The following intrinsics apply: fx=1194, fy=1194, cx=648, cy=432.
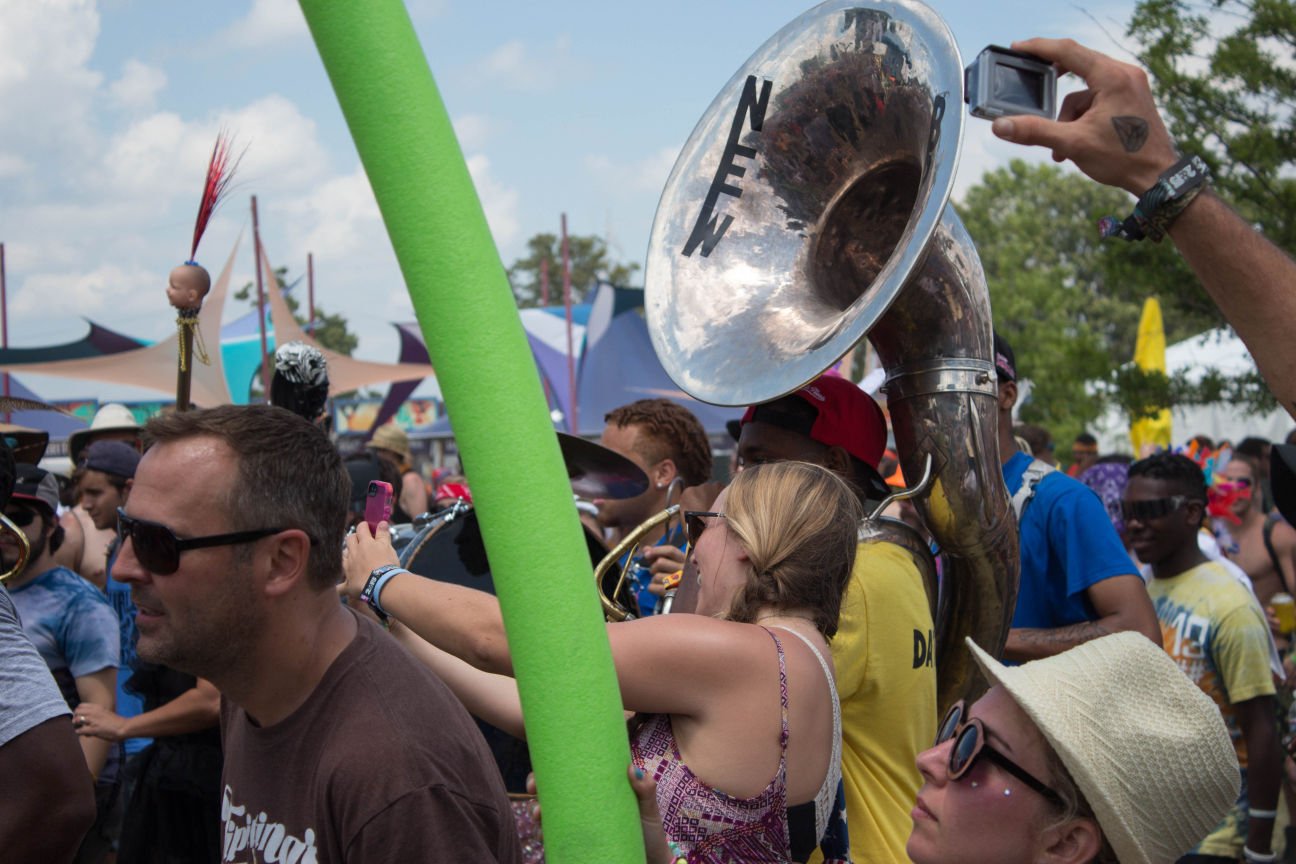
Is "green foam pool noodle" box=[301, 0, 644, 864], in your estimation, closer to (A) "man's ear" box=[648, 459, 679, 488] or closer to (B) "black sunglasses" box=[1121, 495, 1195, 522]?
(A) "man's ear" box=[648, 459, 679, 488]

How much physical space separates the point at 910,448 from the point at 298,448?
4.41ft

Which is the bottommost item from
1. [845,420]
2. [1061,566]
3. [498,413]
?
[1061,566]

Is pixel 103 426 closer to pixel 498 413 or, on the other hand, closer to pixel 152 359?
pixel 498 413

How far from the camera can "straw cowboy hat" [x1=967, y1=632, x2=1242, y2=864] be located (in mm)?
1509

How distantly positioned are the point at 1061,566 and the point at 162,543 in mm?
2218

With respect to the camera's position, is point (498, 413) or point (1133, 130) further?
point (1133, 130)

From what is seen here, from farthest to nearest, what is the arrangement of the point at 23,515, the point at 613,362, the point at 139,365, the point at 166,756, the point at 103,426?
1. the point at 613,362
2. the point at 139,365
3. the point at 103,426
4. the point at 23,515
5. the point at 166,756

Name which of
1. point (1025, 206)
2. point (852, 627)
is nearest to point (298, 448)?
point (852, 627)

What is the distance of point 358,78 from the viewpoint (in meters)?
0.90

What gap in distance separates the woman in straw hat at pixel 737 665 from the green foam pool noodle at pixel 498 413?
0.75m

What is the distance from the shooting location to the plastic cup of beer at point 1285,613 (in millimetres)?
5902

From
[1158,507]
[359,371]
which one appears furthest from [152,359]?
[1158,507]

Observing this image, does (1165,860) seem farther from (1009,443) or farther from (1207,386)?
(1207,386)

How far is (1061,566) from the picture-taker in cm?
310
